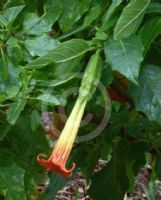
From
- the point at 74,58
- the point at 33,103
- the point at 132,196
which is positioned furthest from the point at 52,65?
the point at 132,196

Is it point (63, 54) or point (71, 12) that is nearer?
point (63, 54)

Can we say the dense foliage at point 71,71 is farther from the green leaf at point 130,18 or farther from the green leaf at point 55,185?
the green leaf at point 55,185

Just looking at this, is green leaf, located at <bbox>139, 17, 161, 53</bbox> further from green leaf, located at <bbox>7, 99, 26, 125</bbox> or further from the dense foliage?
green leaf, located at <bbox>7, 99, 26, 125</bbox>

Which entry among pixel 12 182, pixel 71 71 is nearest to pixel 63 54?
pixel 71 71

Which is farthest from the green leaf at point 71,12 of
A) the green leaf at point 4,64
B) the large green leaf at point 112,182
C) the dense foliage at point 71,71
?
the large green leaf at point 112,182

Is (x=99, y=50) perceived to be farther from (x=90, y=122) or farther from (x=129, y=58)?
(x=90, y=122)

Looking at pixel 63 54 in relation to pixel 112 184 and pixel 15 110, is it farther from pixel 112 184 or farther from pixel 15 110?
pixel 112 184

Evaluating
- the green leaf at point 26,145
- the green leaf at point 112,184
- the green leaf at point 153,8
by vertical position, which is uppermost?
the green leaf at point 153,8
